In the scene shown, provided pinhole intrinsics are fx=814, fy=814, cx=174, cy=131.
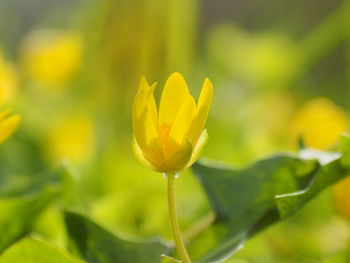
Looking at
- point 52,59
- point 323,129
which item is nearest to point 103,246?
point 323,129

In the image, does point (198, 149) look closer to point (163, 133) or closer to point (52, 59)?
point (163, 133)

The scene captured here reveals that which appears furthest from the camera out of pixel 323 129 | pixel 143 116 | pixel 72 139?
pixel 72 139

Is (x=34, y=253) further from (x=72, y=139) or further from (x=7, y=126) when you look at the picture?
(x=72, y=139)

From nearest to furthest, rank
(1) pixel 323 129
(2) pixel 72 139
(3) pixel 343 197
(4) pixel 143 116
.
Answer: (4) pixel 143 116, (3) pixel 343 197, (1) pixel 323 129, (2) pixel 72 139

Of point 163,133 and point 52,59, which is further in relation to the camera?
point 52,59

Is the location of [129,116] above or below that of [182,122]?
A: below

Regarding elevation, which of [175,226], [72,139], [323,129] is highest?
[175,226]
